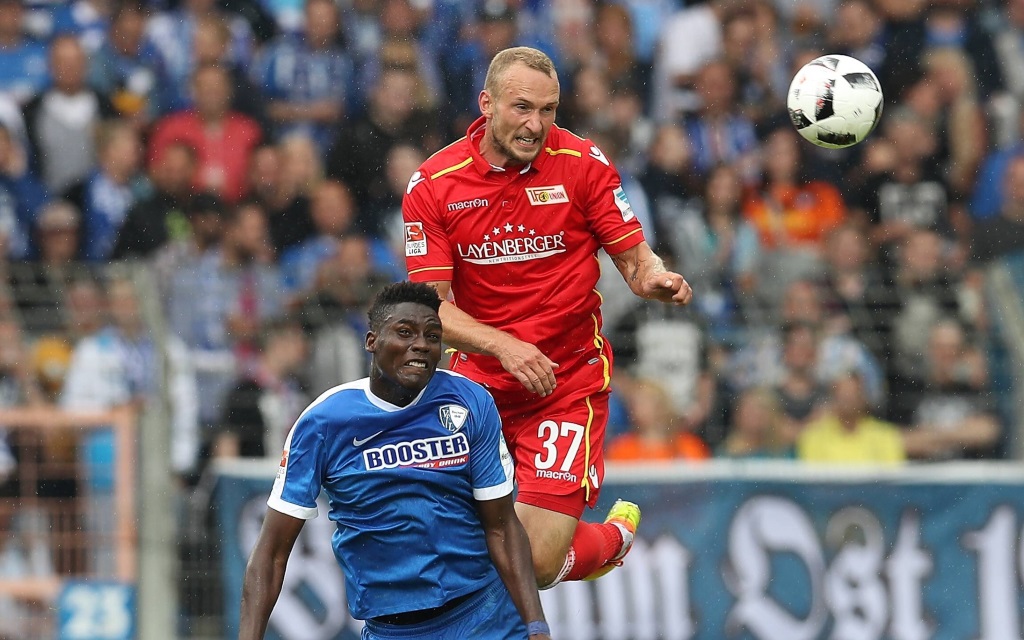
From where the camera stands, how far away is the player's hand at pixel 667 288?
6.88 m

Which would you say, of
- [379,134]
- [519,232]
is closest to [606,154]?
[379,134]

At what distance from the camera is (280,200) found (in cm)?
1320

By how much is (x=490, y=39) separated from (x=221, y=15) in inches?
104

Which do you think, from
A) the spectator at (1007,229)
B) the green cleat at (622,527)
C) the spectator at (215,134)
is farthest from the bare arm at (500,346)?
the spectator at (215,134)

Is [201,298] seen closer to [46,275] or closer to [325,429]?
[46,275]

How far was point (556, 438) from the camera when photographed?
758cm

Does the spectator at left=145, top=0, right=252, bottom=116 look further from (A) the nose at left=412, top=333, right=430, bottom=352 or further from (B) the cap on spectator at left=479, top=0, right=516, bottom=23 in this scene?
(A) the nose at left=412, top=333, right=430, bottom=352

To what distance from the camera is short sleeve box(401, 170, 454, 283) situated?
7.33 meters

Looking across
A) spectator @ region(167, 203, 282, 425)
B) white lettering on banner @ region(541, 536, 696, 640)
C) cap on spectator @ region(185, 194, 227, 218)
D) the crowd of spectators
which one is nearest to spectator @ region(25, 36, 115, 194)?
the crowd of spectators

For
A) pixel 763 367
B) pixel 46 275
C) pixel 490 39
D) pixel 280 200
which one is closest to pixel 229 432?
pixel 46 275

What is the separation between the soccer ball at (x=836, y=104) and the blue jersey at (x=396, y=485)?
105 inches

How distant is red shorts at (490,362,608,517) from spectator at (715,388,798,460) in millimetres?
3622

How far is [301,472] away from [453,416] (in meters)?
0.65

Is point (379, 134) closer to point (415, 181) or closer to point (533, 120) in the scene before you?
point (415, 181)
